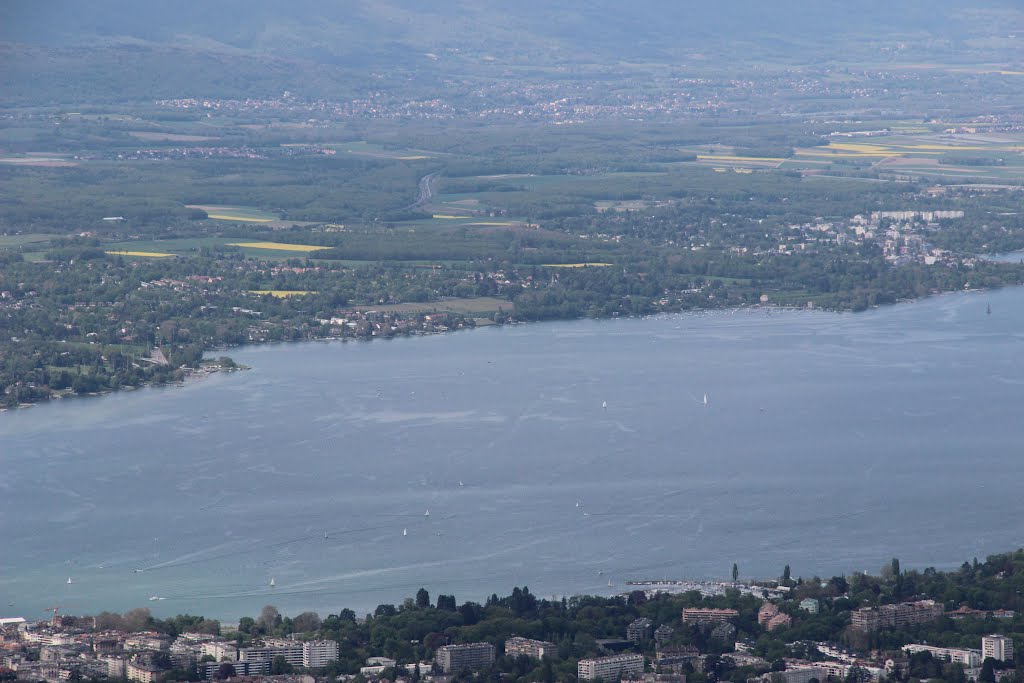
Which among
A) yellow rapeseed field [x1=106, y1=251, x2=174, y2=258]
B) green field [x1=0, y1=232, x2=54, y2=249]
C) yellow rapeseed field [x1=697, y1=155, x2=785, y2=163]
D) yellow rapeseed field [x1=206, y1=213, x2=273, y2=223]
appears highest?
yellow rapeseed field [x1=697, y1=155, x2=785, y2=163]

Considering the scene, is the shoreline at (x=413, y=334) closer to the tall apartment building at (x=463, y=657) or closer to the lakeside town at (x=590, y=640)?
the lakeside town at (x=590, y=640)

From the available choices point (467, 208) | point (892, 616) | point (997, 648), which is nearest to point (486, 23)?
point (467, 208)

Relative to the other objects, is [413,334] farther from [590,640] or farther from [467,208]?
[590,640]

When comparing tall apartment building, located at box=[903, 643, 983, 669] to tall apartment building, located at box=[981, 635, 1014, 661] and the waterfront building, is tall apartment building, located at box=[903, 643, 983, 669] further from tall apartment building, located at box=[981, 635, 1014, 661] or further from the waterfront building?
the waterfront building

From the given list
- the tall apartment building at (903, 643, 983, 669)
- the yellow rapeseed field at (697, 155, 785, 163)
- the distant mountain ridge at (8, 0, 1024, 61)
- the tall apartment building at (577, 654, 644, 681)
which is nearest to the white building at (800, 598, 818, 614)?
the tall apartment building at (903, 643, 983, 669)

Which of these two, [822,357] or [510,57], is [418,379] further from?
[510,57]

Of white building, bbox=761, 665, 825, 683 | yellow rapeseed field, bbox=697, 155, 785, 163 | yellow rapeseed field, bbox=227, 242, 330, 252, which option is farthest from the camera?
yellow rapeseed field, bbox=697, 155, 785, 163

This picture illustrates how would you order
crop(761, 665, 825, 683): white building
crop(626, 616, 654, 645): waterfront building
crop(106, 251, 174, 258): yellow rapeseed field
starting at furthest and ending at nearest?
crop(106, 251, 174, 258): yellow rapeseed field, crop(626, 616, 654, 645): waterfront building, crop(761, 665, 825, 683): white building

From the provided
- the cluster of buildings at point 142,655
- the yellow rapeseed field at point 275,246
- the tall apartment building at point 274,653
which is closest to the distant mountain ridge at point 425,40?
the yellow rapeseed field at point 275,246
